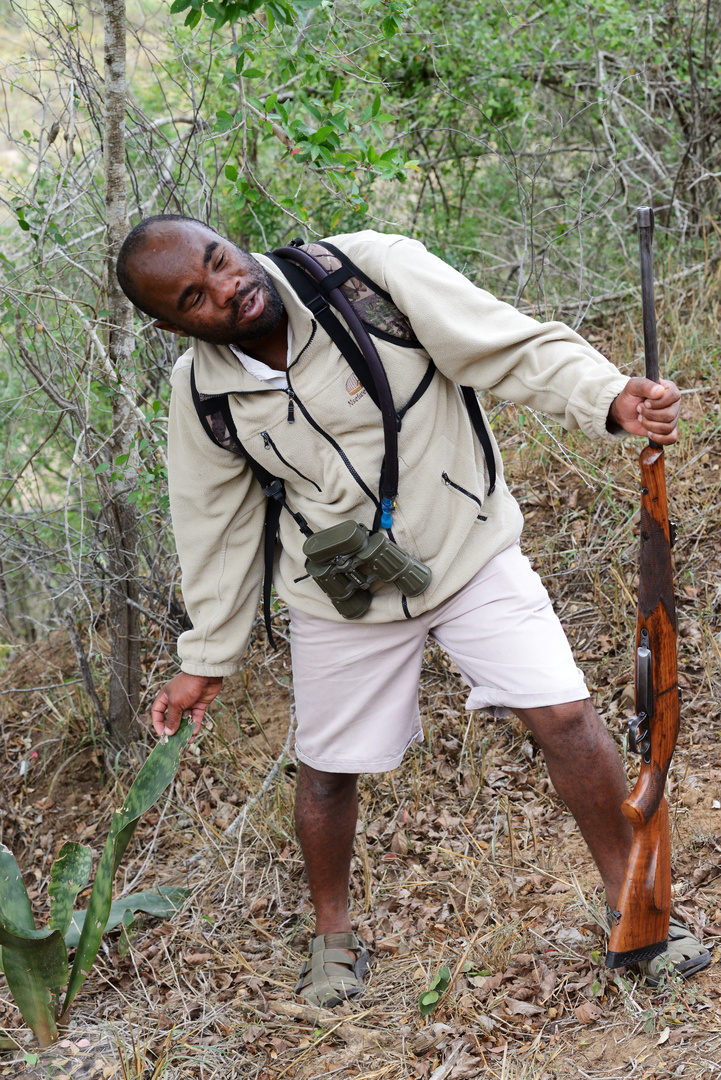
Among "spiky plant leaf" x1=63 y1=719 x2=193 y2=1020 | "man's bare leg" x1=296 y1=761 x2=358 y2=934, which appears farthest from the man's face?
"man's bare leg" x1=296 y1=761 x2=358 y2=934

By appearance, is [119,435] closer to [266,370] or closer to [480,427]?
[266,370]

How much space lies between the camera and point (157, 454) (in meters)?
3.83

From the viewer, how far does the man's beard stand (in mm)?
2484

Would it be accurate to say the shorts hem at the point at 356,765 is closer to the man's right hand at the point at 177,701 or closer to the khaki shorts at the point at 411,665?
the khaki shorts at the point at 411,665

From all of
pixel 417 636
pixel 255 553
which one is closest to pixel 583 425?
pixel 417 636

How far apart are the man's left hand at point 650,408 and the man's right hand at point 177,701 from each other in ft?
4.91

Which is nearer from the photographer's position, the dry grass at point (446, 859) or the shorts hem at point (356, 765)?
the dry grass at point (446, 859)

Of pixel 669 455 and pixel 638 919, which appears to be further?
pixel 669 455

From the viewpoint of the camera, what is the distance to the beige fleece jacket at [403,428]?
236cm

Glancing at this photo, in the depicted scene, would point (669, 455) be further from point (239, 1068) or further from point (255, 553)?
point (239, 1068)

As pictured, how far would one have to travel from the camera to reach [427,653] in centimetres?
436

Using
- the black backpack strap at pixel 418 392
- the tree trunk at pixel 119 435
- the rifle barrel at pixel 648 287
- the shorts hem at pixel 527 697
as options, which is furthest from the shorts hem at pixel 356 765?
the tree trunk at pixel 119 435

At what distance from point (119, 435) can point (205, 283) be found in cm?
160

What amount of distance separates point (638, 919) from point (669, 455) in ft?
8.71
